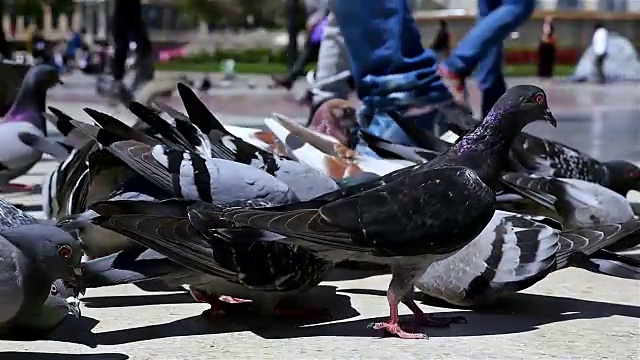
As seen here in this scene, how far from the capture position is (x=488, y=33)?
6215 mm

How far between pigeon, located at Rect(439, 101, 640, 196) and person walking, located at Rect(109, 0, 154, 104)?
826 cm

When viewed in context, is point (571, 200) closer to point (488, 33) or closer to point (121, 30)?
point (488, 33)

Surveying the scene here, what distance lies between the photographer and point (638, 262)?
4.09m

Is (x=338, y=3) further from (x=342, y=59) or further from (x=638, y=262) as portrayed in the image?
(x=638, y=262)

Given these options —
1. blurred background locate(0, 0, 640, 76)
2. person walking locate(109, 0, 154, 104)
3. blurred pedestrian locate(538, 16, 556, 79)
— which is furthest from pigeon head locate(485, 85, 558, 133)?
blurred pedestrian locate(538, 16, 556, 79)

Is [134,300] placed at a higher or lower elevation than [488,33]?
lower

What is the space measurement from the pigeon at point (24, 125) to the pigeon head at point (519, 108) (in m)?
3.59

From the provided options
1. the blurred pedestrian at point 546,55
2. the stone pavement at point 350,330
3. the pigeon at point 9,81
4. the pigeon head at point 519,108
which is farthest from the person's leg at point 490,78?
the blurred pedestrian at point 546,55

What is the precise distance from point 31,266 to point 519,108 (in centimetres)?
177

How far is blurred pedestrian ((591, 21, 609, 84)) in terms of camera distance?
2477 centimetres

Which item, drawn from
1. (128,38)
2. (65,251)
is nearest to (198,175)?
(65,251)

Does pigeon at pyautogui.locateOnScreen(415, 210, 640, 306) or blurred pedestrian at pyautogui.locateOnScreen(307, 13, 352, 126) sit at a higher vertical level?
blurred pedestrian at pyautogui.locateOnScreen(307, 13, 352, 126)

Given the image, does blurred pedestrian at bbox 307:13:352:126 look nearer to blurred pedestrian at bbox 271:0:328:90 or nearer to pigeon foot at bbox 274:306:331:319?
blurred pedestrian at bbox 271:0:328:90

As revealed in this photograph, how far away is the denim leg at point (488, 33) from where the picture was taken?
244 inches
